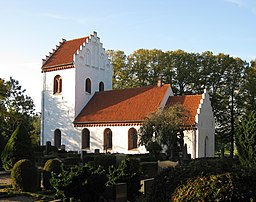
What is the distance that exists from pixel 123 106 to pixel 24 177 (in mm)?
20765

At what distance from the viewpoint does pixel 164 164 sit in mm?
18797

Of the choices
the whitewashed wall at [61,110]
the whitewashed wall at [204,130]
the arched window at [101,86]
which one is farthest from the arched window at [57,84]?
the whitewashed wall at [204,130]

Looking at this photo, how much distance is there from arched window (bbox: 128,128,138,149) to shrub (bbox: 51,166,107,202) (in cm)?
2171

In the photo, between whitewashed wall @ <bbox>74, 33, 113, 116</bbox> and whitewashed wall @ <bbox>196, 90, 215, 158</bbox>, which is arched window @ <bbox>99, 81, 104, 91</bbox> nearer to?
whitewashed wall @ <bbox>74, 33, 113, 116</bbox>

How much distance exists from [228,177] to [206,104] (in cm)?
2633

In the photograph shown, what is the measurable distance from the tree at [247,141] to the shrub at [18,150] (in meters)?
10.2

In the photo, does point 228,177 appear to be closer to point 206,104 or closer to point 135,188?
point 135,188

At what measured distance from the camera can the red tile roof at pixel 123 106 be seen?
33219 mm

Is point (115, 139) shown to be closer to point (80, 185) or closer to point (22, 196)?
point (22, 196)

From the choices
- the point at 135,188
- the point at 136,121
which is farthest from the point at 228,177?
the point at 136,121

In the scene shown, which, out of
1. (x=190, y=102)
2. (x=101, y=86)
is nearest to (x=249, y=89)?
(x=190, y=102)

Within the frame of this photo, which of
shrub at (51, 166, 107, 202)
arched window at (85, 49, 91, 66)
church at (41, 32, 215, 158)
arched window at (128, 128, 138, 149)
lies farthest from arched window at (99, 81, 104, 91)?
shrub at (51, 166, 107, 202)

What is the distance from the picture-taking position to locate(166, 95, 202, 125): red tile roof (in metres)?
30.8

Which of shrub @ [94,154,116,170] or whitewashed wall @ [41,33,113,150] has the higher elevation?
whitewashed wall @ [41,33,113,150]
